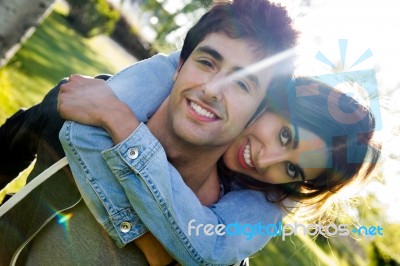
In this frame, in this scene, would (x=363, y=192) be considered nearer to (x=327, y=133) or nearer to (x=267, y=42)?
(x=327, y=133)

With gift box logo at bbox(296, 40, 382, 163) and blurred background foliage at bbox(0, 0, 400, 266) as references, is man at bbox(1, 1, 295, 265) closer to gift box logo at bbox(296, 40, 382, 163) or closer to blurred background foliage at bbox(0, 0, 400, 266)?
gift box logo at bbox(296, 40, 382, 163)

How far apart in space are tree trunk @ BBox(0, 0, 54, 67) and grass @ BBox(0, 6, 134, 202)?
97 cm

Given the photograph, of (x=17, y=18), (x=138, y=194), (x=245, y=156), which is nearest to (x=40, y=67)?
(x=17, y=18)

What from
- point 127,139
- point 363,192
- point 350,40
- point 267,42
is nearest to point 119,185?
point 127,139

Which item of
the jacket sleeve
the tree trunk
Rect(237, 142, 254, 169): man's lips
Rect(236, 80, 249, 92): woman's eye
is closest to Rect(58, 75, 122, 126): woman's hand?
the jacket sleeve

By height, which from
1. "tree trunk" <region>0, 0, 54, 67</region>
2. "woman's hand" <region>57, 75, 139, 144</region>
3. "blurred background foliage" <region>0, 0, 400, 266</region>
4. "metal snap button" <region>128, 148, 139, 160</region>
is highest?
"tree trunk" <region>0, 0, 54, 67</region>

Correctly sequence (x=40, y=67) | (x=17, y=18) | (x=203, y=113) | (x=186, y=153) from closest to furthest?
(x=203, y=113) < (x=186, y=153) < (x=17, y=18) < (x=40, y=67)

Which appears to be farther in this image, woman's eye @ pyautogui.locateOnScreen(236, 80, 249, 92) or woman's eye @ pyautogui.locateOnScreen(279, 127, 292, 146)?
woman's eye @ pyautogui.locateOnScreen(279, 127, 292, 146)

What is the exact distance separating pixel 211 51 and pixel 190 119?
345 mm

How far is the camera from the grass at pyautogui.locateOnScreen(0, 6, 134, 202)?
5168mm

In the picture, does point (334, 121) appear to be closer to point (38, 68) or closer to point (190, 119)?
point (190, 119)

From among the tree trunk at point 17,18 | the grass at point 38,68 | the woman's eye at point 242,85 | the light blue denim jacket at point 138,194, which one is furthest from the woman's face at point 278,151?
the grass at point 38,68

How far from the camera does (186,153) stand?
7.09 feet

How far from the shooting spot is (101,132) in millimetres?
1829
